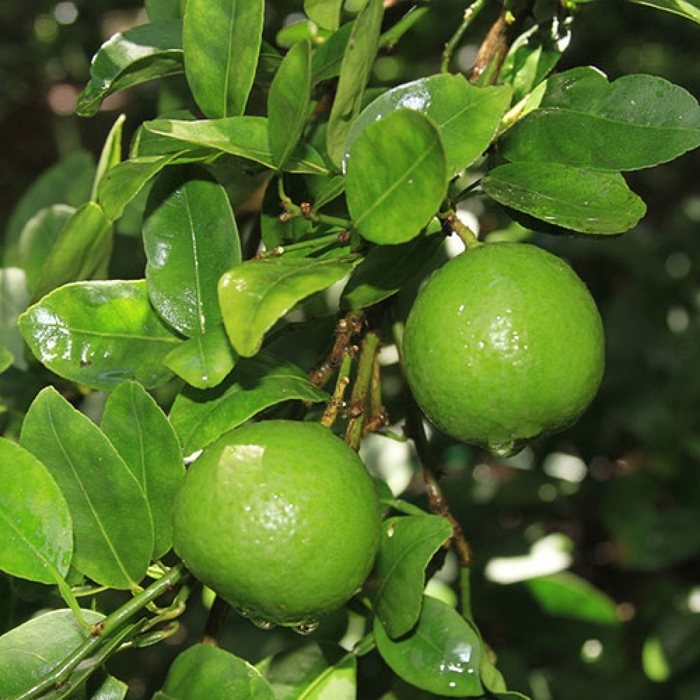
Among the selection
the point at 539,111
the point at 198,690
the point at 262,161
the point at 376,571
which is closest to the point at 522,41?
the point at 539,111

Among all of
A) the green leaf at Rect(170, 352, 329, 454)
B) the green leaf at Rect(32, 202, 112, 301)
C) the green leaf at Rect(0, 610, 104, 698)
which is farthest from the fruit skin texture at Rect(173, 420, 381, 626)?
the green leaf at Rect(32, 202, 112, 301)

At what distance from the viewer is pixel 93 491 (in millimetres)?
930

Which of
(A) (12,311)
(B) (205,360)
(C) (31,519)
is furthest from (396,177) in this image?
(A) (12,311)

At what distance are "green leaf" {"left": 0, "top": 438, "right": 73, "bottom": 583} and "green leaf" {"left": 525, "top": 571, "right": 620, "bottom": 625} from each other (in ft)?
3.66

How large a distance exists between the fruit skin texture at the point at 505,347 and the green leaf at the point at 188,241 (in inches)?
8.3

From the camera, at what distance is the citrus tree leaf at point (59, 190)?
1602 millimetres

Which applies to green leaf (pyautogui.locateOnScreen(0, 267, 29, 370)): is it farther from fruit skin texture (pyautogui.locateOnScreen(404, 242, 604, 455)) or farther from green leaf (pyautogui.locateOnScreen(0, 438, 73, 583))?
fruit skin texture (pyautogui.locateOnScreen(404, 242, 604, 455))

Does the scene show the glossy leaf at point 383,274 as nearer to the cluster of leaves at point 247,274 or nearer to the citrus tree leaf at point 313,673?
the cluster of leaves at point 247,274

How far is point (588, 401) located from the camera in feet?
2.84

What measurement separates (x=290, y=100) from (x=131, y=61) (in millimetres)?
256

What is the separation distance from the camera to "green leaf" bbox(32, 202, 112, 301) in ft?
3.72

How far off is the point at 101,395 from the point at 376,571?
0.72 m

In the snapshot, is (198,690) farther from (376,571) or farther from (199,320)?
(199,320)

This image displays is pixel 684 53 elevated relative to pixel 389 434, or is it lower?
lower
